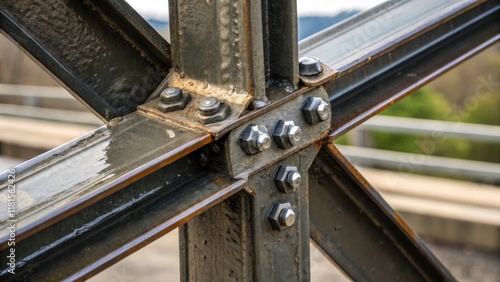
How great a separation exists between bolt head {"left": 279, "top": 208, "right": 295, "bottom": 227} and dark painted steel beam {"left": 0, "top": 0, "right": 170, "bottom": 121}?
43 centimetres

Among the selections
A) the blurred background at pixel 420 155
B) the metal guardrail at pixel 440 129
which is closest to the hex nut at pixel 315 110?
the blurred background at pixel 420 155

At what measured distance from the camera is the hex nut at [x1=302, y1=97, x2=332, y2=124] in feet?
5.59

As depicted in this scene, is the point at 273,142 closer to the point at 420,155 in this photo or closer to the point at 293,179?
the point at 293,179

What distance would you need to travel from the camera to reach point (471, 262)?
6.38 m

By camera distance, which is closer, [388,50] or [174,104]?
[174,104]

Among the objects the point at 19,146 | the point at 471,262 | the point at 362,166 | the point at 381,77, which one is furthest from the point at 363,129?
the point at 381,77

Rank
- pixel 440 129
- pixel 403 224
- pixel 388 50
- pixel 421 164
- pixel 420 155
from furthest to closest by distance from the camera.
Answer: pixel 420 155 → pixel 421 164 → pixel 440 129 → pixel 403 224 → pixel 388 50

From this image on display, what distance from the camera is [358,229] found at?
6.87ft

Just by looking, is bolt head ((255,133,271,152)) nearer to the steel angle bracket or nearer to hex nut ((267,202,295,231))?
the steel angle bracket

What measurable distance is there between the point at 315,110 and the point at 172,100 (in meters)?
0.35

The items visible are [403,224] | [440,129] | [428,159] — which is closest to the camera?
[403,224]

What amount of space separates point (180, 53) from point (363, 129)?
22.0 feet

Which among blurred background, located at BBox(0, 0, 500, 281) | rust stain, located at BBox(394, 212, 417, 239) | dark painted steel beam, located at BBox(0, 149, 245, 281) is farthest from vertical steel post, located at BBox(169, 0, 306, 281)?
blurred background, located at BBox(0, 0, 500, 281)

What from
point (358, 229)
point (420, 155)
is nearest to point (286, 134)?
point (358, 229)
